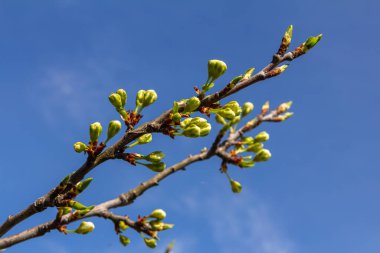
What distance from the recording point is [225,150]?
3.39 metres

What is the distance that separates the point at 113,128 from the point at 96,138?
0.68ft

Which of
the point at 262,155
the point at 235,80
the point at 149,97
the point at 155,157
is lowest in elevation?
the point at 262,155

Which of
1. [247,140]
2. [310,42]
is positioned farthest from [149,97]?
[247,140]

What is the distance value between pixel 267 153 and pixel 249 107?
39 centimetres

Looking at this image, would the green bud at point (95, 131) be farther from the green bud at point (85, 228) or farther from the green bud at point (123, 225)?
the green bud at point (123, 225)

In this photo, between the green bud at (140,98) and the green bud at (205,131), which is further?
the green bud at (140,98)

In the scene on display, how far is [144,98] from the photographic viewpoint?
549 centimetres

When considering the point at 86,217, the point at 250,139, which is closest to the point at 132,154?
the point at 86,217

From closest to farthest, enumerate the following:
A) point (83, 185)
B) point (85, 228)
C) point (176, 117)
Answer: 1. point (85, 228)
2. point (83, 185)
3. point (176, 117)

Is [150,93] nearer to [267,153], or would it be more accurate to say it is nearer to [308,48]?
[308,48]

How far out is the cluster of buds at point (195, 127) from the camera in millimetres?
4770

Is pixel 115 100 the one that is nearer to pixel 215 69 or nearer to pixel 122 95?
pixel 122 95

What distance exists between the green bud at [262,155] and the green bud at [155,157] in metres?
1.70

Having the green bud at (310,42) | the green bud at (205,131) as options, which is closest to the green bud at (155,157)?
the green bud at (205,131)
